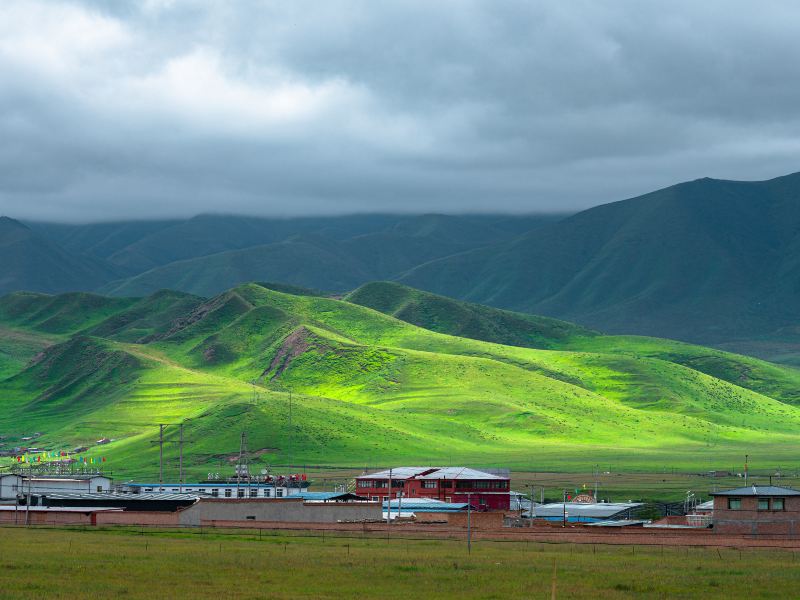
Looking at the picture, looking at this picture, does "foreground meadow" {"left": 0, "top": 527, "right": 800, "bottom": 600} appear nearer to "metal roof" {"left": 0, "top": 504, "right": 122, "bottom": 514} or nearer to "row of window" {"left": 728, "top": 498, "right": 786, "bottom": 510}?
"row of window" {"left": 728, "top": 498, "right": 786, "bottom": 510}

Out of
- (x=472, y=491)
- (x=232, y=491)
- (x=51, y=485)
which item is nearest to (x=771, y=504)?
(x=472, y=491)

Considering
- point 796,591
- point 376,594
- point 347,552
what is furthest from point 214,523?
point 796,591

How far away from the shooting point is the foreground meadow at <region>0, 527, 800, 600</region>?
8388 centimetres

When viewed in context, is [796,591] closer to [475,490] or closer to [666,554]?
[666,554]

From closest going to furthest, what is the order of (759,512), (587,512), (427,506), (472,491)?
(759,512)
(427,506)
(587,512)
(472,491)

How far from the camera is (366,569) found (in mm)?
95500

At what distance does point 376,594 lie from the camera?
3265 inches

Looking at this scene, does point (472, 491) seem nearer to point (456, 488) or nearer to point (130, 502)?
point (456, 488)

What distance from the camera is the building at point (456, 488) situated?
178 metres

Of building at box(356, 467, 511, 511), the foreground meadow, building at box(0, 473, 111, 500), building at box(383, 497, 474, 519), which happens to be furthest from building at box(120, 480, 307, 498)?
the foreground meadow

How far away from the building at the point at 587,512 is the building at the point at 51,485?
60.0 meters

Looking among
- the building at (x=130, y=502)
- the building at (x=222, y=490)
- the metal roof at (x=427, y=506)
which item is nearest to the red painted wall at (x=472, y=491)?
the metal roof at (x=427, y=506)

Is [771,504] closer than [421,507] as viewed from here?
Yes

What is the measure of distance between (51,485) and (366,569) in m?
102
